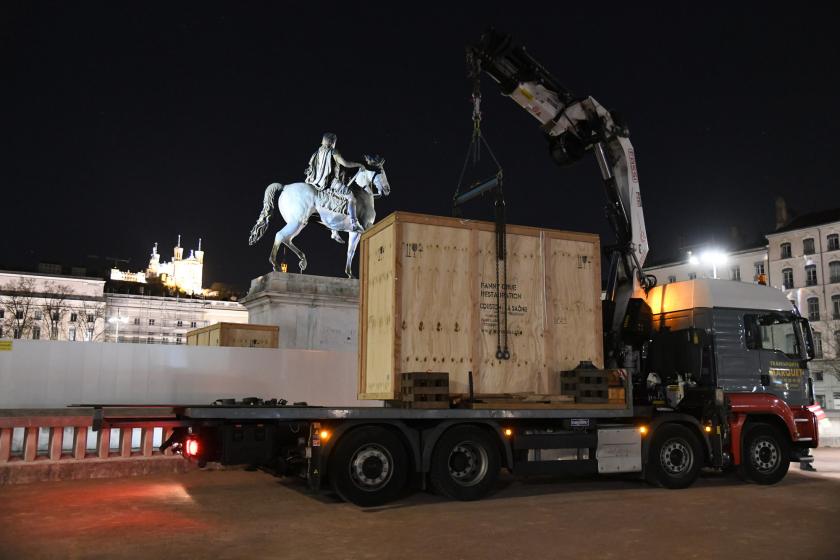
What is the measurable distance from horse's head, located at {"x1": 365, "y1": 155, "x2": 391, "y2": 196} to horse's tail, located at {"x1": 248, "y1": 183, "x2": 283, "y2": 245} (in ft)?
9.03

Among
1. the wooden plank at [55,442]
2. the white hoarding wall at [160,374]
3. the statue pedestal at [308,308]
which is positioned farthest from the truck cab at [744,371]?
the wooden plank at [55,442]

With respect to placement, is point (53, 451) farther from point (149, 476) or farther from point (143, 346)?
point (143, 346)

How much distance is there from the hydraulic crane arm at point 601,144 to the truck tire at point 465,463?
456 cm

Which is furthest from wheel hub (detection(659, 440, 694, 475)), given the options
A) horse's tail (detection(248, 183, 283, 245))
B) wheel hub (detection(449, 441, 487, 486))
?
horse's tail (detection(248, 183, 283, 245))

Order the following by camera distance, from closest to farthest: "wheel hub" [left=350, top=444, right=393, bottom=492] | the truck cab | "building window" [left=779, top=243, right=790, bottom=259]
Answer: "wheel hub" [left=350, top=444, right=393, bottom=492]
the truck cab
"building window" [left=779, top=243, right=790, bottom=259]

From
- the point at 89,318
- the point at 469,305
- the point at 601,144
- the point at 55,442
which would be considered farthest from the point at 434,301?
the point at 89,318

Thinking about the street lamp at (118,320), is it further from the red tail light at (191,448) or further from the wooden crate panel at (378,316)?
the red tail light at (191,448)

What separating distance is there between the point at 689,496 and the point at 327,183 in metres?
13.4

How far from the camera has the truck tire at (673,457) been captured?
12.3 m

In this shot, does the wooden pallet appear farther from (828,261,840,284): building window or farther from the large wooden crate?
(828,261,840,284): building window

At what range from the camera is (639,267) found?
1470 cm

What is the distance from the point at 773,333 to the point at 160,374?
1279 cm

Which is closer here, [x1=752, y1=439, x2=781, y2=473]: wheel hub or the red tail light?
the red tail light

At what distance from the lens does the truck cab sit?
13055 mm
